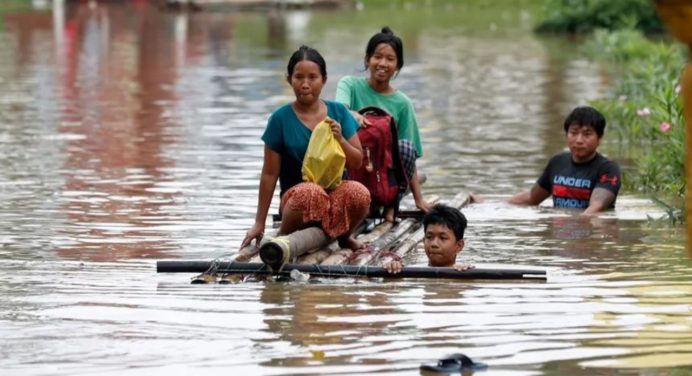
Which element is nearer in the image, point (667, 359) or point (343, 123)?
point (667, 359)

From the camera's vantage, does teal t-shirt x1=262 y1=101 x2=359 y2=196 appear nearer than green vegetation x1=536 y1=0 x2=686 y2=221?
Yes

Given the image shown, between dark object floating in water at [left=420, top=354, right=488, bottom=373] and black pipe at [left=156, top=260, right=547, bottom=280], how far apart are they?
6.57 ft

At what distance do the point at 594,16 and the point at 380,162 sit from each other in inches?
1152

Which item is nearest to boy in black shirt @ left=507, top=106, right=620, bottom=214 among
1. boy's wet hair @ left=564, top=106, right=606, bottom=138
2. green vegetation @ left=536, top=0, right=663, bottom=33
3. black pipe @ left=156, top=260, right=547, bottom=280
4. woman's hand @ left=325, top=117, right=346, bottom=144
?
boy's wet hair @ left=564, top=106, right=606, bottom=138

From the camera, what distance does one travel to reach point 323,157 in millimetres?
9234

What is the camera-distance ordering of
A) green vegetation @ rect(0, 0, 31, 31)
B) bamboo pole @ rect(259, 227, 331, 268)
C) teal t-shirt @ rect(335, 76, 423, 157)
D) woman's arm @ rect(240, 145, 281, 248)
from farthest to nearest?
green vegetation @ rect(0, 0, 31, 31), teal t-shirt @ rect(335, 76, 423, 157), woman's arm @ rect(240, 145, 281, 248), bamboo pole @ rect(259, 227, 331, 268)

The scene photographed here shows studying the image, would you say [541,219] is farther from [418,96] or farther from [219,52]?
[219,52]

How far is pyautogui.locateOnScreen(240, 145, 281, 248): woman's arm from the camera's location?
30.8 feet

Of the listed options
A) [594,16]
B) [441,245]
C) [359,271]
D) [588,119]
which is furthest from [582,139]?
[594,16]

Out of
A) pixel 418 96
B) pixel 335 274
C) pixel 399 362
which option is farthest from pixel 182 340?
pixel 418 96

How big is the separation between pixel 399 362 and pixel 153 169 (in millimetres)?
7761

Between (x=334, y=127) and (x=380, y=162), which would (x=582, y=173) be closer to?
(x=380, y=162)

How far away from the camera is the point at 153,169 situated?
14383 mm

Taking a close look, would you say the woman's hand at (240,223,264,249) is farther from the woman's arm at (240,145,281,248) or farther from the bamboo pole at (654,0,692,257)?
the bamboo pole at (654,0,692,257)
